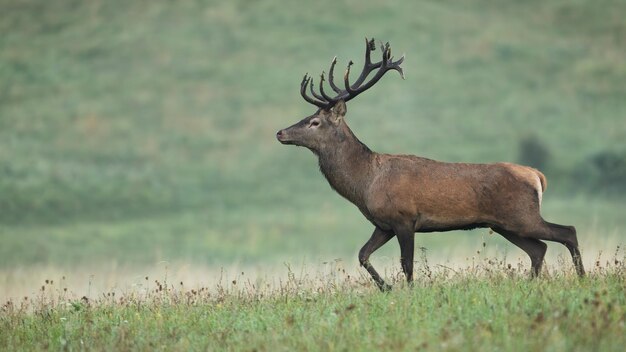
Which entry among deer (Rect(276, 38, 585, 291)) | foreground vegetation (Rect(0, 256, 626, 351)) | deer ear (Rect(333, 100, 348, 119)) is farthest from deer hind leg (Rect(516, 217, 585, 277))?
deer ear (Rect(333, 100, 348, 119))

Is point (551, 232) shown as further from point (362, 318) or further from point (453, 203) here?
point (362, 318)

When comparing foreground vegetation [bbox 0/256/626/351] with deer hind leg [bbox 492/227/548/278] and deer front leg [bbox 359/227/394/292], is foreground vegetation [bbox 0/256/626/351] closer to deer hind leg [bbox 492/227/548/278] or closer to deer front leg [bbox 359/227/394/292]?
deer front leg [bbox 359/227/394/292]

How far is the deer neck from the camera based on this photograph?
42.5 ft

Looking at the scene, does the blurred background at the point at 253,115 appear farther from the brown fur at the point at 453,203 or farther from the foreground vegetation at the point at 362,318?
the foreground vegetation at the point at 362,318

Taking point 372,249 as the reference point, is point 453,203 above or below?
above

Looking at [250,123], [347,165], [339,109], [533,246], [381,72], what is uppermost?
[250,123]

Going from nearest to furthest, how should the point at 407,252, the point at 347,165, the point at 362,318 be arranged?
the point at 362,318
the point at 407,252
the point at 347,165

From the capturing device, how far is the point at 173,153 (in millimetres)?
54375

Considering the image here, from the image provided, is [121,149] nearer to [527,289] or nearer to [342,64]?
[342,64]

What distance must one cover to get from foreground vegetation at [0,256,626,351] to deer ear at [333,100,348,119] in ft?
7.57

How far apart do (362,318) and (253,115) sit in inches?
1985

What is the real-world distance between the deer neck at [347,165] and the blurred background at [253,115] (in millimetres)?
22460

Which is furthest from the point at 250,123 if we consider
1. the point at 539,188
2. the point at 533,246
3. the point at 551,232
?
the point at 551,232

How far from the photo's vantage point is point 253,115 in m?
59.2
